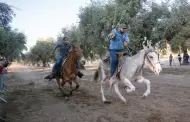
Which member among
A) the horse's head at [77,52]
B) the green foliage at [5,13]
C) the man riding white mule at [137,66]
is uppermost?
the green foliage at [5,13]

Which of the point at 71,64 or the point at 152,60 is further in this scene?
the point at 71,64

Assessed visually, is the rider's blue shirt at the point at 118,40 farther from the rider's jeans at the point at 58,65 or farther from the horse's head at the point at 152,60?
the rider's jeans at the point at 58,65

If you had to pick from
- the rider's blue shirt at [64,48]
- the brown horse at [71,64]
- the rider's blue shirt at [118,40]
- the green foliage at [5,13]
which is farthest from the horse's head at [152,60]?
the green foliage at [5,13]

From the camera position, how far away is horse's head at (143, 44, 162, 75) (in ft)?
26.6

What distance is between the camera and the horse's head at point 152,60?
8121mm

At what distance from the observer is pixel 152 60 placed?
27.7ft

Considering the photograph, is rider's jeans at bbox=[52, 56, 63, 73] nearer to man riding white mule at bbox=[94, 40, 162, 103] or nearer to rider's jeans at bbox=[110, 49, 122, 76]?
rider's jeans at bbox=[110, 49, 122, 76]

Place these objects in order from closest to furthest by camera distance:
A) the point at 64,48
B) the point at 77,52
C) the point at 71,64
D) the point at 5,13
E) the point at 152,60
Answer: the point at 152,60 < the point at 77,52 < the point at 71,64 < the point at 64,48 < the point at 5,13

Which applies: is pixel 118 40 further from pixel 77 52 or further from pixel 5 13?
pixel 5 13

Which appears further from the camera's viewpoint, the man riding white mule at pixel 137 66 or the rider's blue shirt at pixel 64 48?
the rider's blue shirt at pixel 64 48

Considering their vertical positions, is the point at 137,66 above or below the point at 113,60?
Answer: below

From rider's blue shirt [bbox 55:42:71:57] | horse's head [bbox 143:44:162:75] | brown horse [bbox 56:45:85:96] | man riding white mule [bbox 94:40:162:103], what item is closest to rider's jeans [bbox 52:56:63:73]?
rider's blue shirt [bbox 55:42:71:57]

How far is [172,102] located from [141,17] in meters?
24.0

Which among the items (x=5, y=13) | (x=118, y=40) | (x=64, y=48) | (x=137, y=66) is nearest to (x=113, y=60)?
(x=118, y=40)
